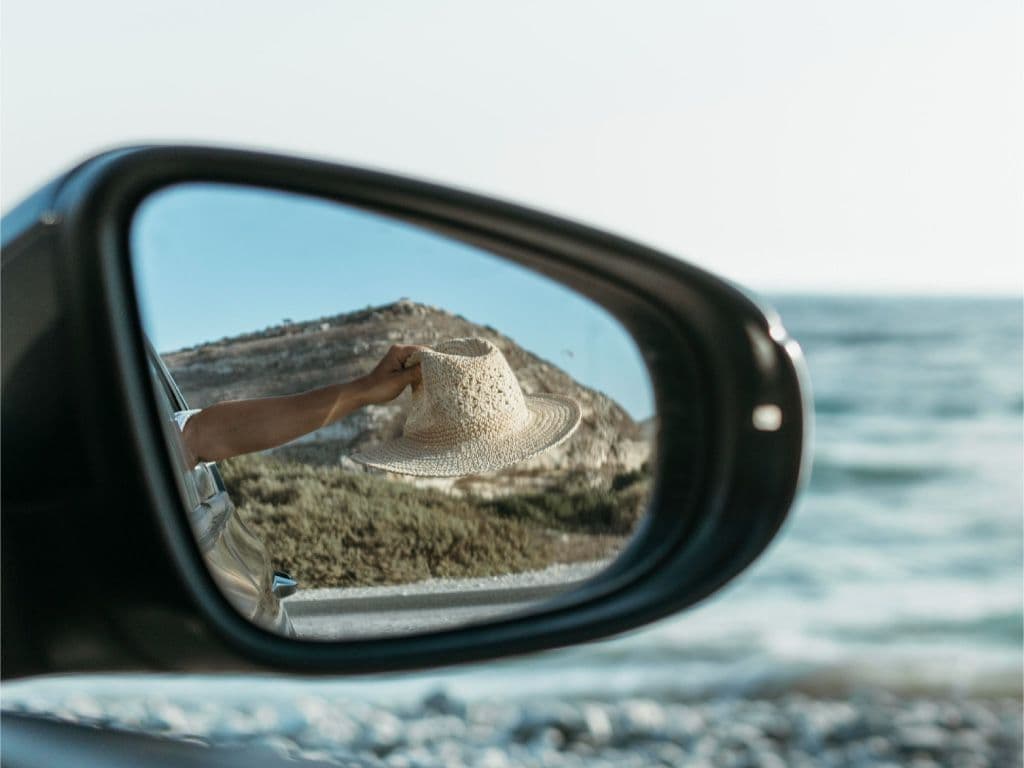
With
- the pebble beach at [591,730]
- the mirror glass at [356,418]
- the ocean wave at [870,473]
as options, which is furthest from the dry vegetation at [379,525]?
the ocean wave at [870,473]

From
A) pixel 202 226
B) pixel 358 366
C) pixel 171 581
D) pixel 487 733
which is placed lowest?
pixel 487 733

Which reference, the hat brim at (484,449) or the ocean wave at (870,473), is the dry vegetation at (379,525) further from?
the ocean wave at (870,473)

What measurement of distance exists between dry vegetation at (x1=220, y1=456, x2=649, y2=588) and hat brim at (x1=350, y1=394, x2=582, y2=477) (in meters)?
0.02

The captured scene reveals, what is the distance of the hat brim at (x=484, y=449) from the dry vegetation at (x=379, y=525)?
0.02 metres

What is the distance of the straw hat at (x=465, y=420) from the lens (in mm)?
1248

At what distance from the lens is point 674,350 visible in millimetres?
1403

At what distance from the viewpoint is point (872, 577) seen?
15.5 m

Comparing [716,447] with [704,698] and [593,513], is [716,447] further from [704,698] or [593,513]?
[704,698]

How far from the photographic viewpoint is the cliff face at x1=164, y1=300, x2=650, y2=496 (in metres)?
A: 1.22

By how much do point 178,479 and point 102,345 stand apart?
16 cm

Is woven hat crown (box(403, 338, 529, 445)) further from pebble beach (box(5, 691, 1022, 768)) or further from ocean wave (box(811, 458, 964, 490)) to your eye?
ocean wave (box(811, 458, 964, 490))

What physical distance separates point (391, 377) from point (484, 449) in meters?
0.12

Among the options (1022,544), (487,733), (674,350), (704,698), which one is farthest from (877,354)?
(674,350)

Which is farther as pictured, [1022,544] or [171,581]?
[1022,544]
